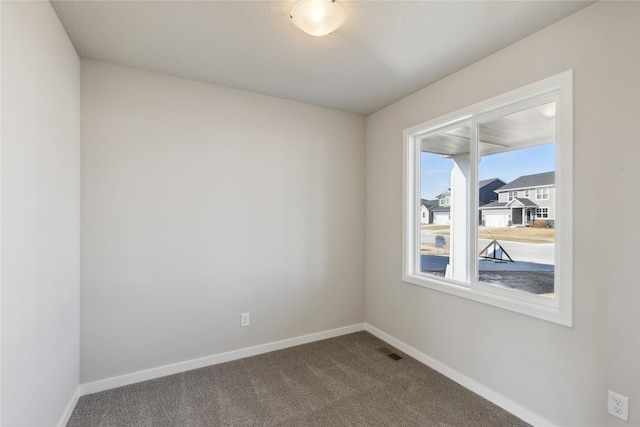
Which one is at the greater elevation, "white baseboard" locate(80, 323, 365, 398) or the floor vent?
"white baseboard" locate(80, 323, 365, 398)

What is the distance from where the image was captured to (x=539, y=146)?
1.98 m

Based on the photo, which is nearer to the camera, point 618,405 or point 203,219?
point 618,405

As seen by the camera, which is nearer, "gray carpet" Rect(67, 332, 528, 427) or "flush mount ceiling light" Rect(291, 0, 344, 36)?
"flush mount ceiling light" Rect(291, 0, 344, 36)

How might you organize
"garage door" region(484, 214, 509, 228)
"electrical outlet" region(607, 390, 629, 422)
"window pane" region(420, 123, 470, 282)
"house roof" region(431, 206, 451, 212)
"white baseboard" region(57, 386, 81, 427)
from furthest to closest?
1. "house roof" region(431, 206, 451, 212)
2. "window pane" region(420, 123, 470, 282)
3. "garage door" region(484, 214, 509, 228)
4. "white baseboard" region(57, 386, 81, 427)
5. "electrical outlet" region(607, 390, 629, 422)

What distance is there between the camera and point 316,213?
319 cm

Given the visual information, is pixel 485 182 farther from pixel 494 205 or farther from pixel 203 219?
pixel 203 219

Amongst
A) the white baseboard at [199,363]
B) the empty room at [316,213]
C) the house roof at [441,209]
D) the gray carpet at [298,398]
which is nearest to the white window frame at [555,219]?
the empty room at [316,213]

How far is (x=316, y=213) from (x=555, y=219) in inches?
79.8

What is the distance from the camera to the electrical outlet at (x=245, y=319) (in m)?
2.76

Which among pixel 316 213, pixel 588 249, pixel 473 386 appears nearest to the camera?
pixel 588 249

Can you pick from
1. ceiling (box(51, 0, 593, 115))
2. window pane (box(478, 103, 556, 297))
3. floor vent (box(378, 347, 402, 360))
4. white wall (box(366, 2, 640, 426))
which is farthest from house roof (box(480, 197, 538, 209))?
floor vent (box(378, 347, 402, 360))

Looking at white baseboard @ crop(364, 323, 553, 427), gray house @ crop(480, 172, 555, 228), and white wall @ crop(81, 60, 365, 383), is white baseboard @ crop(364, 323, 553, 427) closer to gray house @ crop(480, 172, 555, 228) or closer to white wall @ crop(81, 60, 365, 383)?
white wall @ crop(81, 60, 365, 383)

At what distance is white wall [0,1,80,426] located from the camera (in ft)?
4.10

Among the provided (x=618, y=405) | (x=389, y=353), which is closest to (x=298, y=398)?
(x=389, y=353)
